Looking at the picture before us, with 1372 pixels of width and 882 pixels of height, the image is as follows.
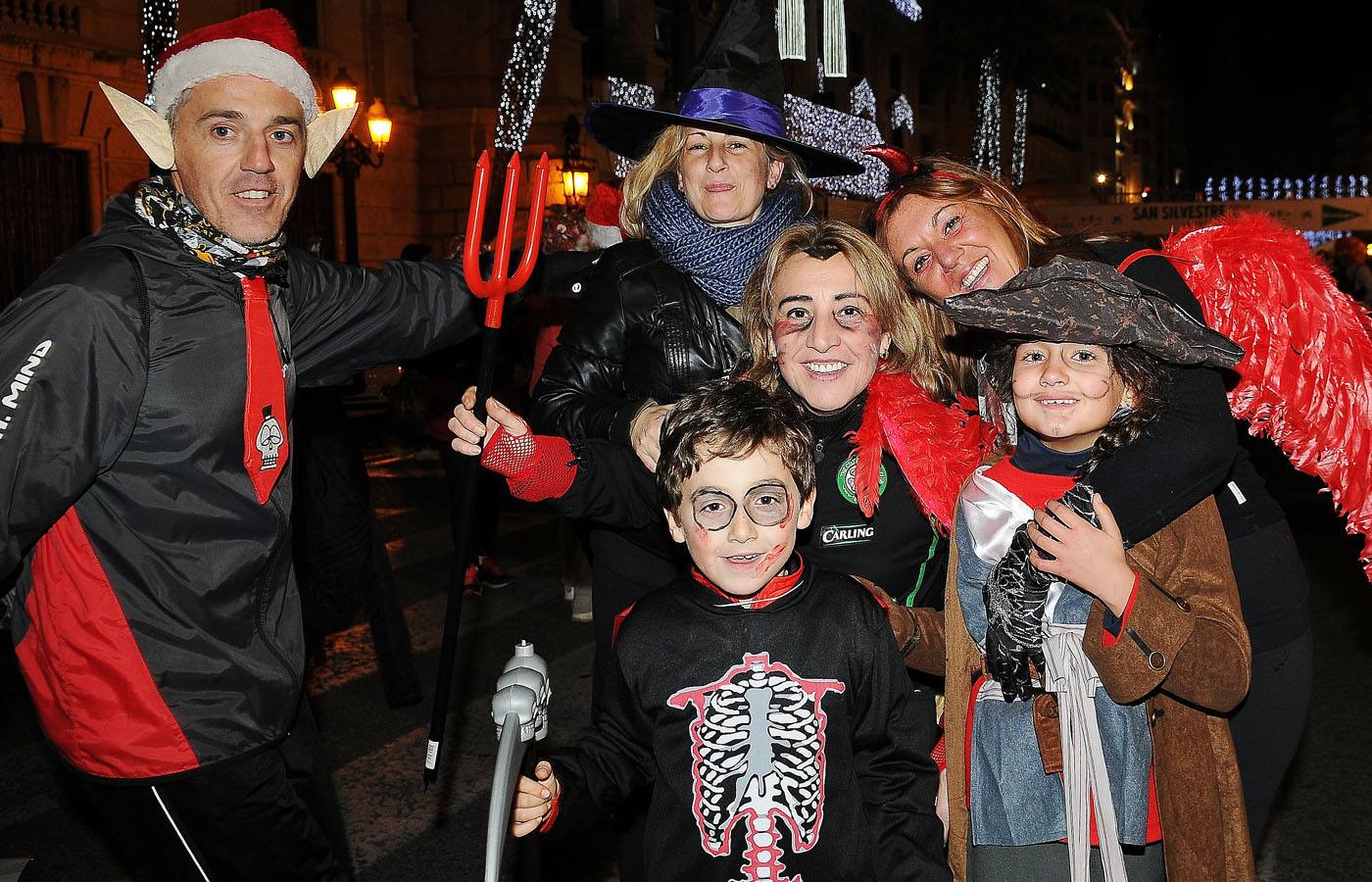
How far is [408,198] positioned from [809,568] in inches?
830

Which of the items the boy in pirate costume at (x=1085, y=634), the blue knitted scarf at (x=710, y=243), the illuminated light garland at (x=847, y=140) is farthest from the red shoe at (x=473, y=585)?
the illuminated light garland at (x=847, y=140)

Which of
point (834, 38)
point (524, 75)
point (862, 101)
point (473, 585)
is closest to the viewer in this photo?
point (473, 585)

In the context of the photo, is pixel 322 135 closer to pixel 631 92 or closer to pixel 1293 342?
pixel 1293 342

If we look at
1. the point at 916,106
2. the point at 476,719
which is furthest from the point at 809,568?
the point at 916,106

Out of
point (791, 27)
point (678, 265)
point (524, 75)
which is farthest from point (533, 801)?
point (524, 75)

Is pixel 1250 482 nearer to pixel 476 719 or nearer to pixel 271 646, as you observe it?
pixel 271 646

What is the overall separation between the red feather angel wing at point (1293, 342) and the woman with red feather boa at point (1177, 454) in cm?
7

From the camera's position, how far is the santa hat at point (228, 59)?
270cm

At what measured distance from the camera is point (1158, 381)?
2.50 metres

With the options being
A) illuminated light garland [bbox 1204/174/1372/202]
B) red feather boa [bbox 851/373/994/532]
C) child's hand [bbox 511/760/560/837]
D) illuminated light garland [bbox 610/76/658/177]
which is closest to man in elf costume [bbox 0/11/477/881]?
child's hand [bbox 511/760/560/837]

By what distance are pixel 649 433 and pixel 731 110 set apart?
1042mm

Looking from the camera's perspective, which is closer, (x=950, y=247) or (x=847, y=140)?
(x=950, y=247)

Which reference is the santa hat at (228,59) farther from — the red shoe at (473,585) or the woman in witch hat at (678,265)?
the red shoe at (473,585)

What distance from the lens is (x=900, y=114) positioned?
4691 centimetres
